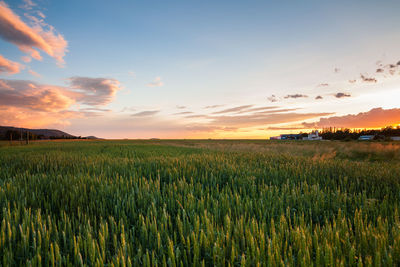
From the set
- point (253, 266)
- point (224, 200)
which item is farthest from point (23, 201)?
point (253, 266)

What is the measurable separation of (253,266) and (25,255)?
183 cm

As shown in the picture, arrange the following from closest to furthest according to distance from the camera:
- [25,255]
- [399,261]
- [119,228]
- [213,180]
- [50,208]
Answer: [399,261], [25,255], [119,228], [50,208], [213,180]

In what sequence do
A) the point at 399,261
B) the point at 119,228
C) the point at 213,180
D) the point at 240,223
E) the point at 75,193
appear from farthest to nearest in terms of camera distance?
the point at 213,180
the point at 75,193
the point at 119,228
the point at 240,223
the point at 399,261

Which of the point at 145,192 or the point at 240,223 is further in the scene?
the point at 145,192

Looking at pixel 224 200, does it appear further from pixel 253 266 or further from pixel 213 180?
pixel 213 180

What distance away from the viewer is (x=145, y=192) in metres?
3.21

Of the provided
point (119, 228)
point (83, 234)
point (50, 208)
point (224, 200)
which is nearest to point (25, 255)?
point (83, 234)

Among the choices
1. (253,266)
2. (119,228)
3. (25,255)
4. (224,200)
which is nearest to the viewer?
(253,266)

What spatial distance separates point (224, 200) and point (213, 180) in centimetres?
186

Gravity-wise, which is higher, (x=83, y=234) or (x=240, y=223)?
(x=240, y=223)

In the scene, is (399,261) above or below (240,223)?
below

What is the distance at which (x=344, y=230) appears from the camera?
6.87ft

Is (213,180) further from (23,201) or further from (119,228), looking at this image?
(23,201)

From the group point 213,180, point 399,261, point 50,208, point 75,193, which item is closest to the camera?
point 399,261
